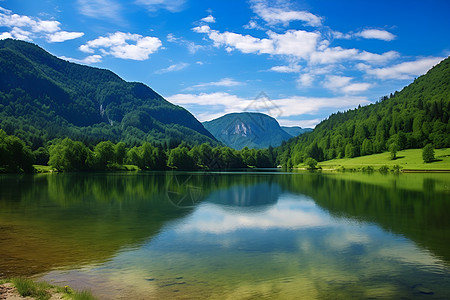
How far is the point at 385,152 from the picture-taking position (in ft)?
631

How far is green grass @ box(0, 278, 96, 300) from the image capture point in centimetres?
1117

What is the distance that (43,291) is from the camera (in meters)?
11.5

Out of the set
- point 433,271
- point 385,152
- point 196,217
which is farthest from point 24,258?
point 385,152

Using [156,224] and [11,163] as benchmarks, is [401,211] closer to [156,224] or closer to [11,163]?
[156,224]

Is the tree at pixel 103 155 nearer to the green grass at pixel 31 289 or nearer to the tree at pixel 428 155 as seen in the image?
the tree at pixel 428 155

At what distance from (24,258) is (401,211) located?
3349 centimetres

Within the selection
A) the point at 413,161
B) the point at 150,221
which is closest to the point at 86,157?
the point at 150,221

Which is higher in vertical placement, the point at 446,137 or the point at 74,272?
the point at 446,137

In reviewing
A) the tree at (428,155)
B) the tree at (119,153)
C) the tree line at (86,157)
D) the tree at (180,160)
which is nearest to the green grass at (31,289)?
the tree line at (86,157)

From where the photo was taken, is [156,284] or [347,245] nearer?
[156,284]

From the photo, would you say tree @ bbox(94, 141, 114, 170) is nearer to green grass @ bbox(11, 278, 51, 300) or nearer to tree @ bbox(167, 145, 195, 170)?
tree @ bbox(167, 145, 195, 170)

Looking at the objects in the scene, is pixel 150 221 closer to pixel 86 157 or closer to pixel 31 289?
pixel 31 289

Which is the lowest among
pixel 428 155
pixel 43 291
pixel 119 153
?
pixel 43 291

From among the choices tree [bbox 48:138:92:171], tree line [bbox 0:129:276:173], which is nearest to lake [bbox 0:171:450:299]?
tree line [bbox 0:129:276:173]
